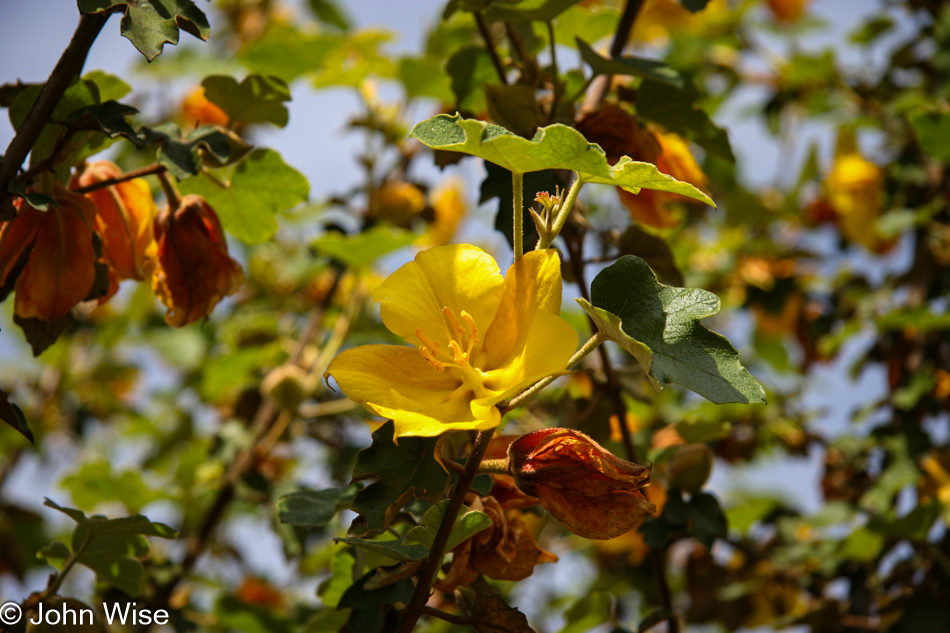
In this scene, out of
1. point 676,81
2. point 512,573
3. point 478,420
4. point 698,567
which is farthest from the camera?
point 698,567

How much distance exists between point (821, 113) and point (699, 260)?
1.93ft

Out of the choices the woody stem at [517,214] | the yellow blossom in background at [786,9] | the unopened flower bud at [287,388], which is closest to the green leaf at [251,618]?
the unopened flower bud at [287,388]

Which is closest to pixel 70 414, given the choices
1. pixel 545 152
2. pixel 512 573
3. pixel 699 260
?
pixel 699 260

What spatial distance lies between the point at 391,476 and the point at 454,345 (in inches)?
5.6

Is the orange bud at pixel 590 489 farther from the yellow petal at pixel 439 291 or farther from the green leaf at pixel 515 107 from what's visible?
the green leaf at pixel 515 107

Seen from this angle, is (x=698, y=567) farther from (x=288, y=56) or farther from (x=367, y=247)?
(x=288, y=56)

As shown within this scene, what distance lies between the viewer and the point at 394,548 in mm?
740

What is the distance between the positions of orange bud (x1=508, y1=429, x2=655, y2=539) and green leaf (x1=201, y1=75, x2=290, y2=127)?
65 cm

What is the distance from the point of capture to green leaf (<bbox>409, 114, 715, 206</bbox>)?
0.68m

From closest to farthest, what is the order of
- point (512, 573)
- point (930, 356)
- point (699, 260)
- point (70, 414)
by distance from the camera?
point (512, 573) → point (930, 356) → point (699, 260) → point (70, 414)

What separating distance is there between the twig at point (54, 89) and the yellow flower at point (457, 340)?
0.42 meters

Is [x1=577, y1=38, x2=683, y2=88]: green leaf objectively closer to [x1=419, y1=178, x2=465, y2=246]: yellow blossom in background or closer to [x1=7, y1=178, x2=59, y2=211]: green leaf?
[x1=7, y1=178, x2=59, y2=211]: green leaf

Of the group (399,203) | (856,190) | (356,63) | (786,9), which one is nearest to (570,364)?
(399,203)

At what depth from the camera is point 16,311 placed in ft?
3.07
